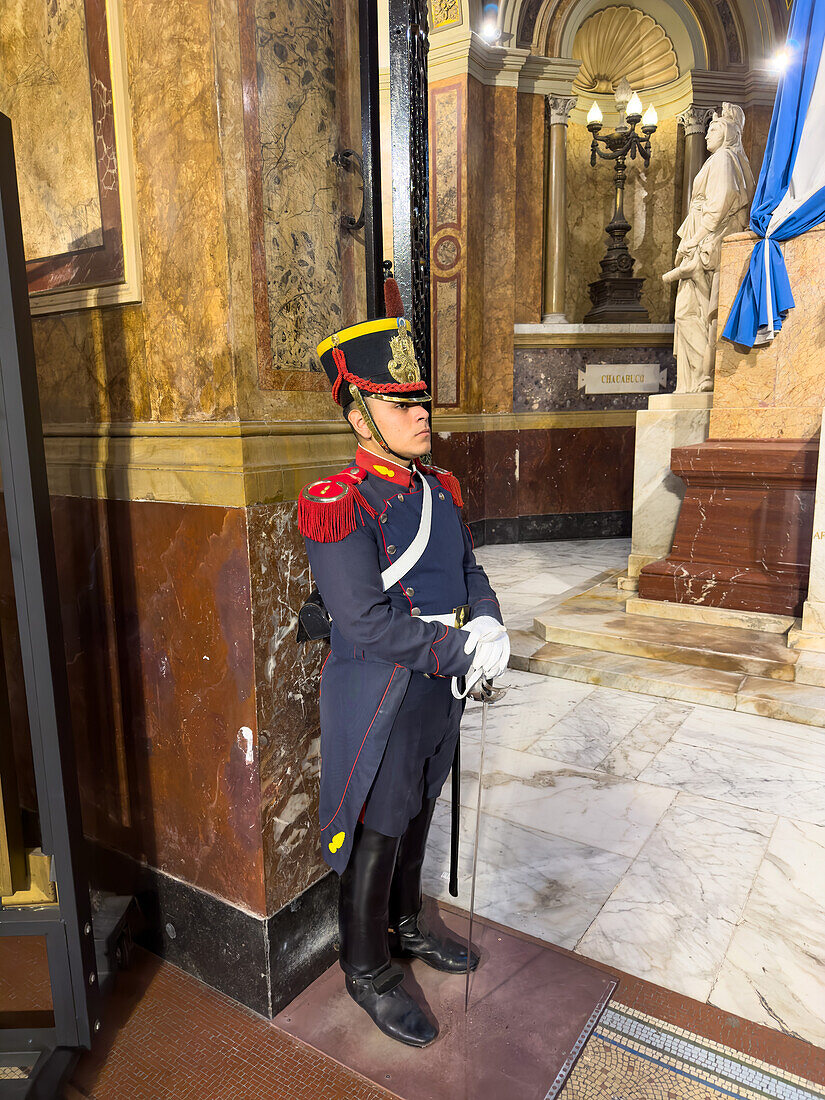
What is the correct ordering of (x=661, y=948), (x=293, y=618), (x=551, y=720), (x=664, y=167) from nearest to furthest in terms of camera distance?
(x=293, y=618) → (x=661, y=948) → (x=551, y=720) → (x=664, y=167)

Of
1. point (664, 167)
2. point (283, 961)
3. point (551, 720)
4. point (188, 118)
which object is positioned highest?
point (664, 167)

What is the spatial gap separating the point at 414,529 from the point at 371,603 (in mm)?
237

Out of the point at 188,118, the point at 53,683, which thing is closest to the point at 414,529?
the point at 53,683

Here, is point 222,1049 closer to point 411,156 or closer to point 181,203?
point 181,203

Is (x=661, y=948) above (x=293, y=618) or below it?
below

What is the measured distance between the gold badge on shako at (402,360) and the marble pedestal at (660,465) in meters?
4.65

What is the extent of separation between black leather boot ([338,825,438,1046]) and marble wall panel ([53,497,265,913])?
257 mm

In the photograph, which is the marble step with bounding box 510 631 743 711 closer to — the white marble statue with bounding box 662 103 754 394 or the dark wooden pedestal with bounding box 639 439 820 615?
the dark wooden pedestal with bounding box 639 439 820 615

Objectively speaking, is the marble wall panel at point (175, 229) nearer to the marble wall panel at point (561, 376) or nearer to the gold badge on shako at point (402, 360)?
the gold badge on shako at point (402, 360)

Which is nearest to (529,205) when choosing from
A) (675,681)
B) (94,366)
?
(675,681)

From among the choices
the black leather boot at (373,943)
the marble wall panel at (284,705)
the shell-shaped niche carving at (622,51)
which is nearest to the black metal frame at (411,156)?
the marble wall panel at (284,705)

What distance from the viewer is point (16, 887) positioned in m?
1.69

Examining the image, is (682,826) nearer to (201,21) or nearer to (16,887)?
(16,887)

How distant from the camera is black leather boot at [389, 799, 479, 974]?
77.8 inches
